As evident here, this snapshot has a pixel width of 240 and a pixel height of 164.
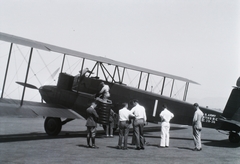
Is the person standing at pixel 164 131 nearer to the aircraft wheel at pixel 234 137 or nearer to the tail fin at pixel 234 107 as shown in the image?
the tail fin at pixel 234 107

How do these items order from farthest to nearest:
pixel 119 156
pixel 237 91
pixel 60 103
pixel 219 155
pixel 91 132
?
pixel 60 103 → pixel 237 91 → pixel 91 132 → pixel 219 155 → pixel 119 156

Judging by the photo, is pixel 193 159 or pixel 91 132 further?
pixel 91 132

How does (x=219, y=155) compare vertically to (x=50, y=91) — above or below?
below

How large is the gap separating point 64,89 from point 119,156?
21.3 ft

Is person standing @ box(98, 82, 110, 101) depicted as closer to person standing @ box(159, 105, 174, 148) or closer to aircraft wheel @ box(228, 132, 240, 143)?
person standing @ box(159, 105, 174, 148)

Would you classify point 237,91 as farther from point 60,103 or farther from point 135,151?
point 60,103

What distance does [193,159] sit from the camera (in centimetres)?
784

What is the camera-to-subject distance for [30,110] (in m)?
10.3

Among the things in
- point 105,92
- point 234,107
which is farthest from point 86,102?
point 234,107

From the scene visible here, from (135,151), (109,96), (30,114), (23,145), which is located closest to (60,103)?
(109,96)

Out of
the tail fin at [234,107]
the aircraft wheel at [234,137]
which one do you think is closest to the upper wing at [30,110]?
the tail fin at [234,107]

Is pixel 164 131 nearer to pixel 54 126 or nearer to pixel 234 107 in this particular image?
pixel 234 107

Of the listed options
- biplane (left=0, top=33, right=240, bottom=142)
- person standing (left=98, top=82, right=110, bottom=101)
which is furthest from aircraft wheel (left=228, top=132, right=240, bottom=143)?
person standing (left=98, top=82, right=110, bottom=101)

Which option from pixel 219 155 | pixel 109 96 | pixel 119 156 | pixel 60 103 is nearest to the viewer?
pixel 119 156
